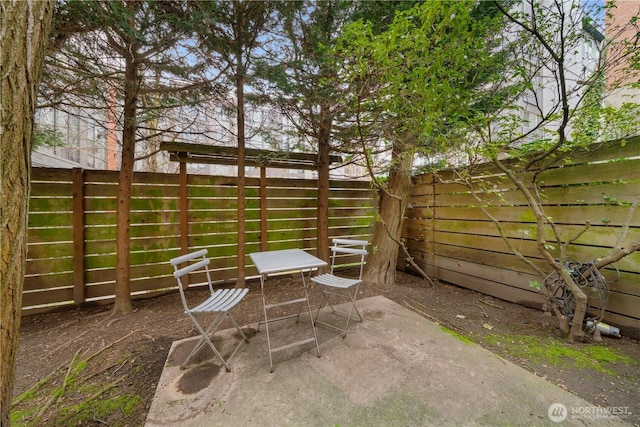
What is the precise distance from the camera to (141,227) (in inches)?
124

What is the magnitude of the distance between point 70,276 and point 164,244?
99cm

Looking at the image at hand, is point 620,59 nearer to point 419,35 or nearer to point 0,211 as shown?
point 419,35

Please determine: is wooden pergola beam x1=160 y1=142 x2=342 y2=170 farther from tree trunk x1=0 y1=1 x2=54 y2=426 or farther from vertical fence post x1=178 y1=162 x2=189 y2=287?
tree trunk x1=0 y1=1 x2=54 y2=426

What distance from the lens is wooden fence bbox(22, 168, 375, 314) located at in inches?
109

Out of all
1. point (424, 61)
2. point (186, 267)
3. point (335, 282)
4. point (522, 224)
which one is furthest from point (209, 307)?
point (522, 224)

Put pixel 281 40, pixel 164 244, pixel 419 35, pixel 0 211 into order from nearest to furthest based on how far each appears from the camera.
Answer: pixel 0 211
pixel 419 35
pixel 281 40
pixel 164 244

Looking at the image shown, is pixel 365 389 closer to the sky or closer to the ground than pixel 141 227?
closer to the ground

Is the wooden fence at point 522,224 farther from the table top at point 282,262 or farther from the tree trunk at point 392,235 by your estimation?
the table top at point 282,262

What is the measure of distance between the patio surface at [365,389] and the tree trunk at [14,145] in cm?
79

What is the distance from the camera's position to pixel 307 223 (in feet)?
13.6

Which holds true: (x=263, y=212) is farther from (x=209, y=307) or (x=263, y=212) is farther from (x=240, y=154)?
(x=209, y=307)

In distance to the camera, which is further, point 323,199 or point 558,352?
point 323,199

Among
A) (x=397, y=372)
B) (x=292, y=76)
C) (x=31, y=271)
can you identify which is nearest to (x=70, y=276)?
(x=31, y=271)

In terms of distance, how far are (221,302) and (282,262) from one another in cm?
56
